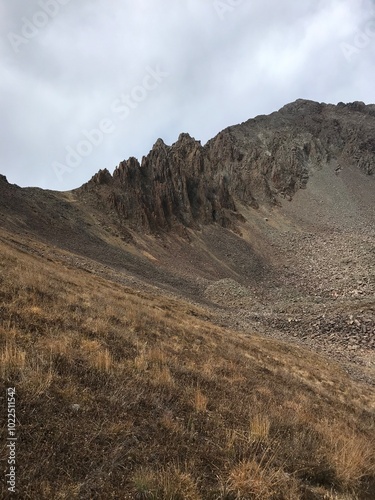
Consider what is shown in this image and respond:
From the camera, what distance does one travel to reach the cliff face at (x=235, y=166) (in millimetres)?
67875

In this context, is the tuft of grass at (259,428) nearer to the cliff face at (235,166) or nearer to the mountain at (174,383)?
→ the mountain at (174,383)

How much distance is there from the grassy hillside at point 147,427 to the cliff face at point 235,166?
180ft

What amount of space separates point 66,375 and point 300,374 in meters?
11.7

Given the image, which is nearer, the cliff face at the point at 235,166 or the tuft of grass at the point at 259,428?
the tuft of grass at the point at 259,428

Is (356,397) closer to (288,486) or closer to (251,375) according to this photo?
(251,375)

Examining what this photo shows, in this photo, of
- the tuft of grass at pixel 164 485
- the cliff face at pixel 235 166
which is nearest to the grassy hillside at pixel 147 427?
the tuft of grass at pixel 164 485

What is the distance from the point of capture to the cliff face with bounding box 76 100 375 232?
67875 mm

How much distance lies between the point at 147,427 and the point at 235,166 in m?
104

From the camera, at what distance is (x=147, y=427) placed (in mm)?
4758

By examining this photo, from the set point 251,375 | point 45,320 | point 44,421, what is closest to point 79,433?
point 44,421

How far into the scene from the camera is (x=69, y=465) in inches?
145

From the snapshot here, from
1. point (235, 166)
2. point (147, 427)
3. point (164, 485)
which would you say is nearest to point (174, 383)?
point (147, 427)

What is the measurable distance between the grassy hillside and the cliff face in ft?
180

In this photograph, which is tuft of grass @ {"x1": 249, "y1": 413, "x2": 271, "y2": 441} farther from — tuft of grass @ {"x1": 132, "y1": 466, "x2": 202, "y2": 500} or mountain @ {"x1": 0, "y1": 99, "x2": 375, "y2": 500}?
tuft of grass @ {"x1": 132, "y1": 466, "x2": 202, "y2": 500}
